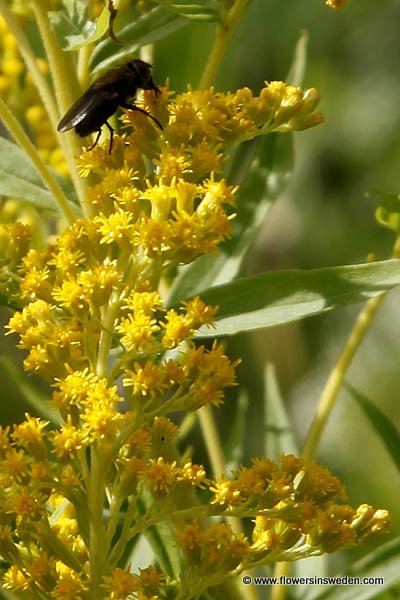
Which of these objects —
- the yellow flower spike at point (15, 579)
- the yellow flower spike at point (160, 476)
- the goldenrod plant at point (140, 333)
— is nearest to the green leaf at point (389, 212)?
the goldenrod plant at point (140, 333)

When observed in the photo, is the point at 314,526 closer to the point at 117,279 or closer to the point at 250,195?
the point at 117,279

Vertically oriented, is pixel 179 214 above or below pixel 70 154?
below

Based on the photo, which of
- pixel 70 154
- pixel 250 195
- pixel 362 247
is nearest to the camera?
pixel 70 154

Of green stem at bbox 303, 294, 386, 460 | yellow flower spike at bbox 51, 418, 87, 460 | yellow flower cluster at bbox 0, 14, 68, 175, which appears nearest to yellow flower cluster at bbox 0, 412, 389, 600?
yellow flower spike at bbox 51, 418, 87, 460

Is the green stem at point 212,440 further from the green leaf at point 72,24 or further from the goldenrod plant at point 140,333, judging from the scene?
the green leaf at point 72,24

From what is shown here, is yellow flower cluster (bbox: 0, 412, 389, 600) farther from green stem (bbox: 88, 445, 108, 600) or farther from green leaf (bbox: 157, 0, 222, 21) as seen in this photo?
green leaf (bbox: 157, 0, 222, 21)

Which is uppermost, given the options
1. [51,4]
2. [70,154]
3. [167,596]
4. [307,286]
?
[51,4]

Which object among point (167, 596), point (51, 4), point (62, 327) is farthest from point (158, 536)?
point (51, 4)

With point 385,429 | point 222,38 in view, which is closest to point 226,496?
point 385,429
